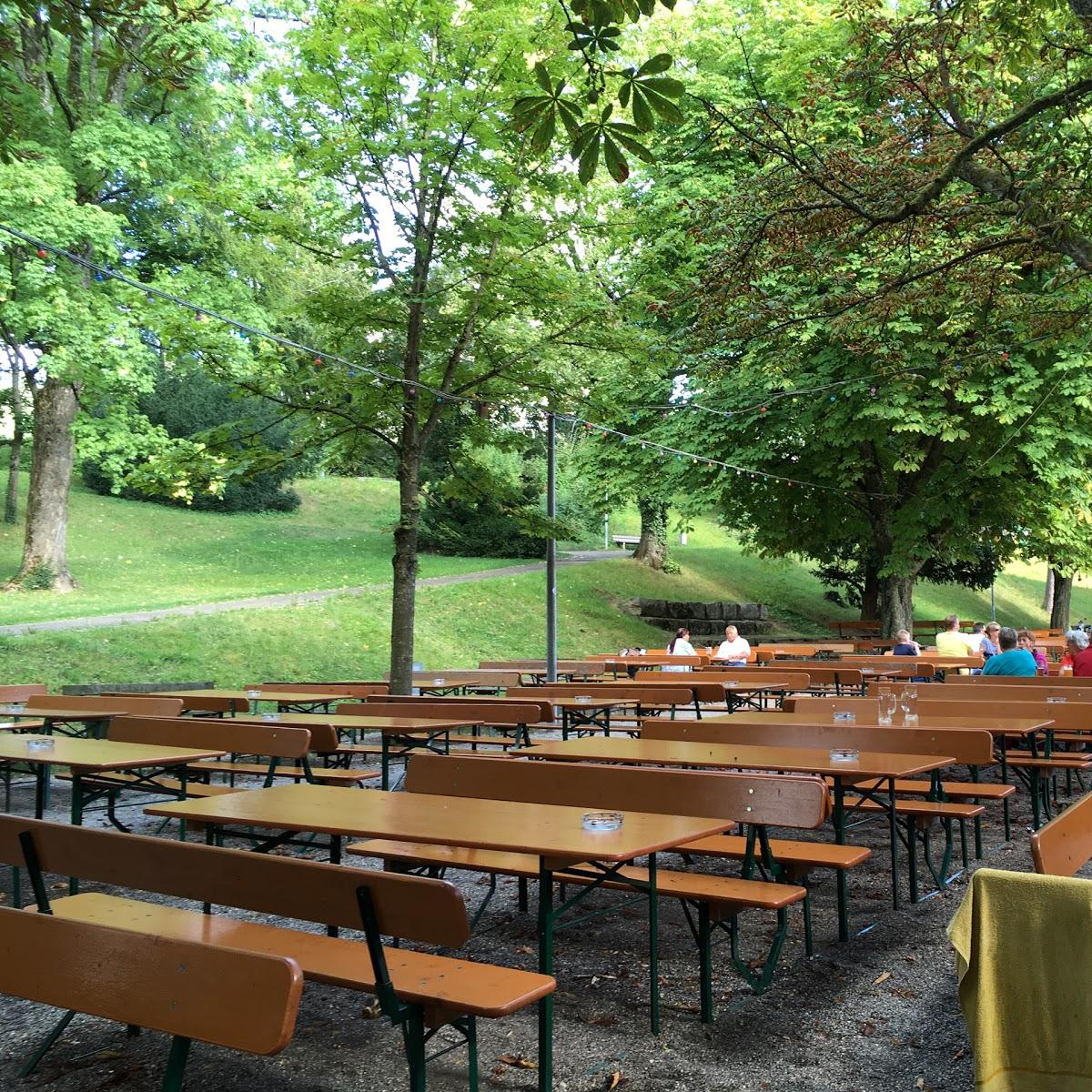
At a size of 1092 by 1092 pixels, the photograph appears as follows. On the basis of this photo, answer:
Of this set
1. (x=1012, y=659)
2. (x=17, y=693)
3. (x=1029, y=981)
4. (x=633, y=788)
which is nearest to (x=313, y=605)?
(x=17, y=693)

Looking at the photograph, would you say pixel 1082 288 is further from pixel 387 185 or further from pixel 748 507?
pixel 748 507

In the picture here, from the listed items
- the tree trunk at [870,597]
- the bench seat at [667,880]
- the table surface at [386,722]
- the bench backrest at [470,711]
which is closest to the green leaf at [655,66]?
the bench seat at [667,880]

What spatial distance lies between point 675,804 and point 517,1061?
3.60ft

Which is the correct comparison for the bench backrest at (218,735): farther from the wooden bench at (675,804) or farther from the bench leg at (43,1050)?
the bench leg at (43,1050)

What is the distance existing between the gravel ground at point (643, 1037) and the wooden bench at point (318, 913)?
0.44 m

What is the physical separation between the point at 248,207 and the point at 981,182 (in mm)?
6466

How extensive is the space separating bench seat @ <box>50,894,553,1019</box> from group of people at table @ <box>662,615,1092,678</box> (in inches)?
345

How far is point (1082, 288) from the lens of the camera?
420 inches

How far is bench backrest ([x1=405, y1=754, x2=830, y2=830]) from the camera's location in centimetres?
401

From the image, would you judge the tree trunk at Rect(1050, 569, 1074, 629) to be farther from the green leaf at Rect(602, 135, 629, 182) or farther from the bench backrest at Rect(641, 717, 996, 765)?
the green leaf at Rect(602, 135, 629, 182)

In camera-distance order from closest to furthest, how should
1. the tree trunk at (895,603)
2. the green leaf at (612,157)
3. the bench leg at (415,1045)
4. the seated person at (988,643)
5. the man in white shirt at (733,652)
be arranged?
the bench leg at (415,1045) < the green leaf at (612,157) < the man in white shirt at (733,652) < the seated person at (988,643) < the tree trunk at (895,603)

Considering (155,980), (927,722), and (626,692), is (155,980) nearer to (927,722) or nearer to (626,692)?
(927,722)

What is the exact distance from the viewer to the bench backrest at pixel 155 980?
2.13m

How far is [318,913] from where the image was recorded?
2756 mm
